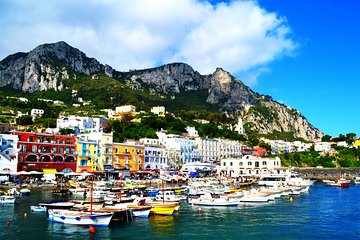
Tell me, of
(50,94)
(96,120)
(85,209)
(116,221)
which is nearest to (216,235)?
(116,221)

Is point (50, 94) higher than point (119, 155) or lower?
higher

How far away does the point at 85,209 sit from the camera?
125 feet

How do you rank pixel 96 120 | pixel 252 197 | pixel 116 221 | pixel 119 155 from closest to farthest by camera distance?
pixel 116 221
pixel 252 197
pixel 119 155
pixel 96 120

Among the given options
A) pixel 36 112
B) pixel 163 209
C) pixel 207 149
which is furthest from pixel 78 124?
pixel 163 209

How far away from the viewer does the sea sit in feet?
Answer: 104

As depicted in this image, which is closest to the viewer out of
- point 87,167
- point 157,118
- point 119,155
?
point 87,167

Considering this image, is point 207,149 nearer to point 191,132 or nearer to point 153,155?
point 191,132

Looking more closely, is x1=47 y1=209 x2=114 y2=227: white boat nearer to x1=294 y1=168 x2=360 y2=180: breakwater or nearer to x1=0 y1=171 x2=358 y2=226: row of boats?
x1=0 y1=171 x2=358 y2=226: row of boats

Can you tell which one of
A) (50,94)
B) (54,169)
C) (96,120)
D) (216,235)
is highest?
(50,94)

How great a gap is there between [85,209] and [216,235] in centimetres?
1438

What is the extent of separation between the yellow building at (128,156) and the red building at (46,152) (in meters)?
10.8

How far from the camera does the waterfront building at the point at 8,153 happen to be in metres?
70.9

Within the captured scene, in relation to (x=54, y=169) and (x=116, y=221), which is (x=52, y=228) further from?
(x=54, y=169)

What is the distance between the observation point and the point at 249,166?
110m
